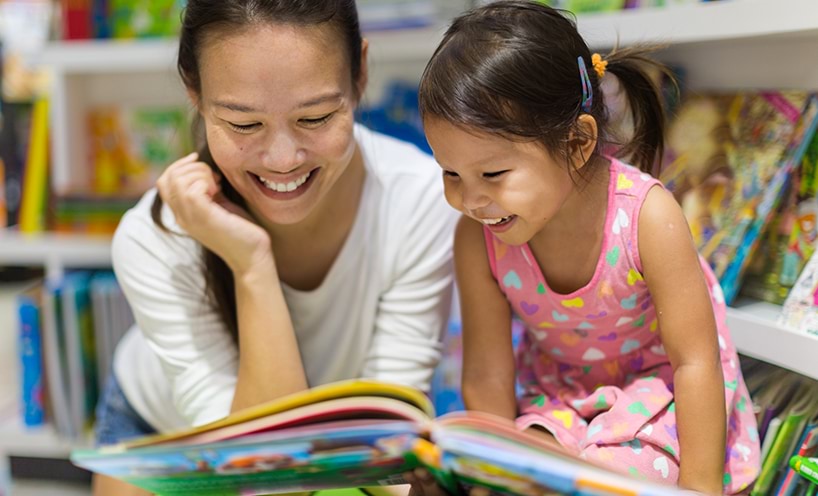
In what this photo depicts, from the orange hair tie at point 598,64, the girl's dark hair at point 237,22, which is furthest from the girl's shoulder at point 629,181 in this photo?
the girl's dark hair at point 237,22

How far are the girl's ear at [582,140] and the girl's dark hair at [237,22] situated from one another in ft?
1.02

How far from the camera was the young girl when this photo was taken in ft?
2.60

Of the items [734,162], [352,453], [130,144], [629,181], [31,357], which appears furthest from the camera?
[130,144]

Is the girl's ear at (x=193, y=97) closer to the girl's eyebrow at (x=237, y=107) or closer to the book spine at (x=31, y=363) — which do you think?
the girl's eyebrow at (x=237, y=107)

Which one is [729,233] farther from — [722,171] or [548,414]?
[548,414]

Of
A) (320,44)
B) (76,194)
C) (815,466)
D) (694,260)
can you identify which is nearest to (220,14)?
(320,44)

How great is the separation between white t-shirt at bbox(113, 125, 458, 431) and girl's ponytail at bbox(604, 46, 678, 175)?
0.28 m

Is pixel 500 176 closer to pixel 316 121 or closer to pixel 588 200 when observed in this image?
pixel 588 200

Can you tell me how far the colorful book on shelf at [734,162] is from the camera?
3.41 feet

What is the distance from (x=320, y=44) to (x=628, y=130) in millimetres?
387

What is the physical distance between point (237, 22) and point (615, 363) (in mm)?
608

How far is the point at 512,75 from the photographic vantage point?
771 mm

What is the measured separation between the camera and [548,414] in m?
0.95

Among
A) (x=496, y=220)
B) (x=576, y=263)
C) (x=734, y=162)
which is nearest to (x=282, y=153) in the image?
(x=496, y=220)
